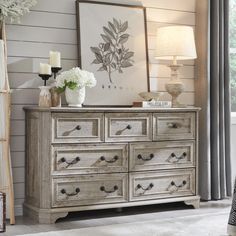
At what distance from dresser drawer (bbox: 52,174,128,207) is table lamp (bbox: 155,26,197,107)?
863mm

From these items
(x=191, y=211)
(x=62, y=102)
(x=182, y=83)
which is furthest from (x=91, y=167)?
(x=182, y=83)

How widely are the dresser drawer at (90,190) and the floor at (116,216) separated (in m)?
0.14

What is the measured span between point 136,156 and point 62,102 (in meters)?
0.71

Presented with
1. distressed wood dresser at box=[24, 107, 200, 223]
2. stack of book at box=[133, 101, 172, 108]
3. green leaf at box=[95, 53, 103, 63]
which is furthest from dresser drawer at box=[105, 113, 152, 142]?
green leaf at box=[95, 53, 103, 63]

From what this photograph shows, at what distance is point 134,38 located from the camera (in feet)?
14.8

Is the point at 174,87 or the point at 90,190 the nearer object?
the point at 90,190

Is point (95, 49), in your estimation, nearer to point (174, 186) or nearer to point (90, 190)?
point (90, 190)

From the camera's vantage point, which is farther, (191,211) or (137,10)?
(137,10)

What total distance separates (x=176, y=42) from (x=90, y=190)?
4.52 ft

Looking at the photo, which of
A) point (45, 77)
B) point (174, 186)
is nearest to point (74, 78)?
point (45, 77)

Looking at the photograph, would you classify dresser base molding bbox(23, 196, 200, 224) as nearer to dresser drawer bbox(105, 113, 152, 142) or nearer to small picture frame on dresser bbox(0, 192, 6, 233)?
small picture frame on dresser bbox(0, 192, 6, 233)

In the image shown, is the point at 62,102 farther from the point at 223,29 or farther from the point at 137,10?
the point at 223,29

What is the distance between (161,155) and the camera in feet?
13.7

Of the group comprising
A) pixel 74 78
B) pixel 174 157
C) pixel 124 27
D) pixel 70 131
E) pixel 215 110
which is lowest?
pixel 174 157
